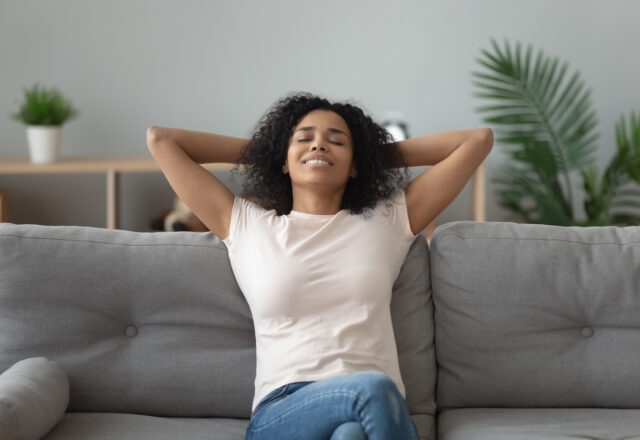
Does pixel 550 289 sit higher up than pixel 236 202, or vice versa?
pixel 236 202

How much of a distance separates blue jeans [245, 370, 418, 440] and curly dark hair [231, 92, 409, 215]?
1.63 feet

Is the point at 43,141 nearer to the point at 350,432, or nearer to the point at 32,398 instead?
the point at 32,398

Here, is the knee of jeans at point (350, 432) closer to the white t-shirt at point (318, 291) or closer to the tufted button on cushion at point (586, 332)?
the white t-shirt at point (318, 291)

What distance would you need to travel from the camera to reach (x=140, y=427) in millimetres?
1635

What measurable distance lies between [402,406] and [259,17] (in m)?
2.52

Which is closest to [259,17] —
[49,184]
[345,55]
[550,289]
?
[345,55]

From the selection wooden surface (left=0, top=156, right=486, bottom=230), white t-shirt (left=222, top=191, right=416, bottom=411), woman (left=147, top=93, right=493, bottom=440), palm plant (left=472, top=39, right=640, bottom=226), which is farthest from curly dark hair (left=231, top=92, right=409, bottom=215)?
palm plant (left=472, top=39, right=640, bottom=226)

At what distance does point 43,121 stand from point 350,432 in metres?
2.35

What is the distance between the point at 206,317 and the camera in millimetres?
1755

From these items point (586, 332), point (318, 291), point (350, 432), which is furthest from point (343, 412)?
point (586, 332)

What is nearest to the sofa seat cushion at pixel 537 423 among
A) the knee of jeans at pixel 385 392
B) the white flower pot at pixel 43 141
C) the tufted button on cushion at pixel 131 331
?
the knee of jeans at pixel 385 392

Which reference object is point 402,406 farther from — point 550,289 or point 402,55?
point 402,55

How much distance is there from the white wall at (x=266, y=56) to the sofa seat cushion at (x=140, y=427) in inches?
77.6

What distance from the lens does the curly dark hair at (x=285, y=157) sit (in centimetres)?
186
